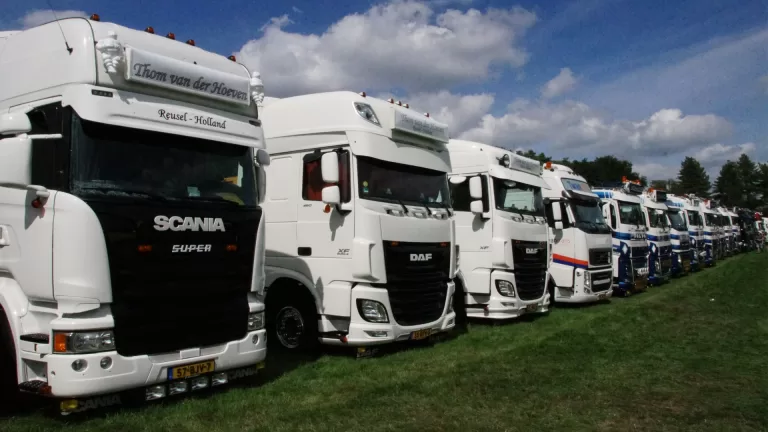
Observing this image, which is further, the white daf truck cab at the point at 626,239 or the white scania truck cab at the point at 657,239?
the white scania truck cab at the point at 657,239

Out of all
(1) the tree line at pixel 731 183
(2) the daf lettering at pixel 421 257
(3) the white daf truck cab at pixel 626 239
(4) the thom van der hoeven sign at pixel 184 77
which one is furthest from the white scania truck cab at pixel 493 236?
(1) the tree line at pixel 731 183

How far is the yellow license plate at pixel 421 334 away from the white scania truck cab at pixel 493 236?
8.63ft

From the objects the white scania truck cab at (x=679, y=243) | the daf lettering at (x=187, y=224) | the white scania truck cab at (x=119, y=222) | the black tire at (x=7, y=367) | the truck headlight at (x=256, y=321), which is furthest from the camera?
the white scania truck cab at (x=679, y=243)

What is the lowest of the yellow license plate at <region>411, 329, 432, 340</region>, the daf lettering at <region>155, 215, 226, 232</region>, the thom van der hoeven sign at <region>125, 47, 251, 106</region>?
the yellow license plate at <region>411, 329, 432, 340</region>

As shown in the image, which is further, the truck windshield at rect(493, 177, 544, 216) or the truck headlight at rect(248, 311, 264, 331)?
the truck windshield at rect(493, 177, 544, 216)

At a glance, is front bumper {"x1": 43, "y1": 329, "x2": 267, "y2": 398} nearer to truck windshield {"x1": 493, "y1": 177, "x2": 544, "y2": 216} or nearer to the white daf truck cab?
truck windshield {"x1": 493, "y1": 177, "x2": 544, "y2": 216}

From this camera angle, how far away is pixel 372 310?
792 centimetres

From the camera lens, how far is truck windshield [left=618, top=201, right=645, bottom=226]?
55.1 ft

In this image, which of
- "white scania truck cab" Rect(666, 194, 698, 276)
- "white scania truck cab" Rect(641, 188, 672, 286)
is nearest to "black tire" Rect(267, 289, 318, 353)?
"white scania truck cab" Rect(641, 188, 672, 286)

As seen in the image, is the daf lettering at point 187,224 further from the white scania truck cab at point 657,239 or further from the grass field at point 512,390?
the white scania truck cab at point 657,239

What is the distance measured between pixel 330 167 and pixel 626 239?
1148cm

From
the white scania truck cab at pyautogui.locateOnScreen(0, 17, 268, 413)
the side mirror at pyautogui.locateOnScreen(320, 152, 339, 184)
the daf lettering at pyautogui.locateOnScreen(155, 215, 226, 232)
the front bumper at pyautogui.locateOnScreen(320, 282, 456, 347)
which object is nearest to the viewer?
the white scania truck cab at pyautogui.locateOnScreen(0, 17, 268, 413)

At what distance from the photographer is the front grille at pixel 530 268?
11250mm

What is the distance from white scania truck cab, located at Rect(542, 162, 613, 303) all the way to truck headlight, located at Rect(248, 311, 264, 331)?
8.52 meters
